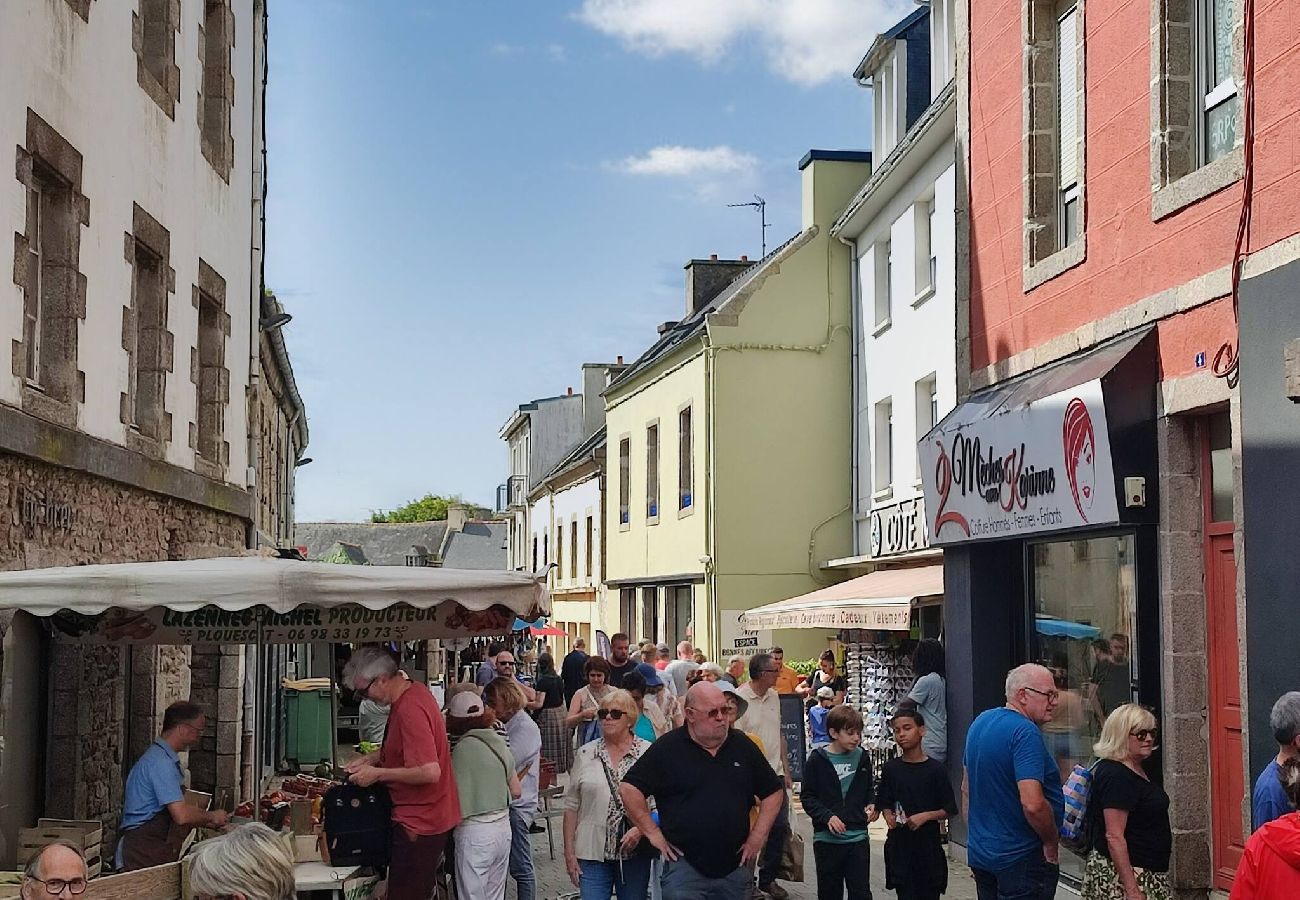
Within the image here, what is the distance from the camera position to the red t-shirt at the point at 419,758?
8555 millimetres

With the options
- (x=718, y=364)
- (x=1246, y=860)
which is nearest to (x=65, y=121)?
(x=1246, y=860)

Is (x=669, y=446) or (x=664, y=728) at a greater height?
(x=669, y=446)

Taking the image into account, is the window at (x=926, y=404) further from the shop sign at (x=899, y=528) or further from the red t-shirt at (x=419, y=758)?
the red t-shirt at (x=419, y=758)

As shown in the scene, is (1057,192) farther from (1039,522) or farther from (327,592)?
(327,592)

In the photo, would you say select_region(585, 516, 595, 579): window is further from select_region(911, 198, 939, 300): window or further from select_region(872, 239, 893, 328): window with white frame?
select_region(911, 198, 939, 300): window

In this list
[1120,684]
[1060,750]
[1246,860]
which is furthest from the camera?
[1060,750]

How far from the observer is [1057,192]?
1277 cm

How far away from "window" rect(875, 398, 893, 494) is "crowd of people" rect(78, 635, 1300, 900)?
14.3m

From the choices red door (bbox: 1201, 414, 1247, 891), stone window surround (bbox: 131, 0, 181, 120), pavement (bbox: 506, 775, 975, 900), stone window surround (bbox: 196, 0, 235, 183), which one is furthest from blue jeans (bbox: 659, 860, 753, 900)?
stone window surround (bbox: 196, 0, 235, 183)

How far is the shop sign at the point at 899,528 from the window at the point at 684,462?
556 centimetres

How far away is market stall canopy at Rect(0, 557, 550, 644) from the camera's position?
26.8 feet

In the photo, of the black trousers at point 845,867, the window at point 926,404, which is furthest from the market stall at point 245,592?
the window at point 926,404

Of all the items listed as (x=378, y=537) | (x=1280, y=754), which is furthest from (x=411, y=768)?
(x=378, y=537)

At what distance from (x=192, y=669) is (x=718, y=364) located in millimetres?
13400
